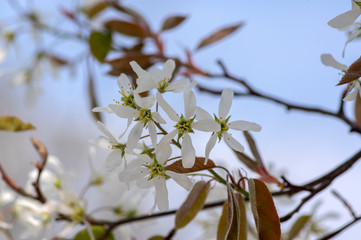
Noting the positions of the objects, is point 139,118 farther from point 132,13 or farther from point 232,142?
point 132,13

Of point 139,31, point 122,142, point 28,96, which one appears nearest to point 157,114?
point 122,142

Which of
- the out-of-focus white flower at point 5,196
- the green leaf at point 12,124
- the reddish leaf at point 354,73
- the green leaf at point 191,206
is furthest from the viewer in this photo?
the out-of-focus white flower at point 5,196

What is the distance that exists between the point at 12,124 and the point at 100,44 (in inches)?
11.9

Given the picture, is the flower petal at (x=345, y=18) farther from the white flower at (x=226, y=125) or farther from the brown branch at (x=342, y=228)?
the brown branch at (x=342, y=228)

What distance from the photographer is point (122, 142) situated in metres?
0.57

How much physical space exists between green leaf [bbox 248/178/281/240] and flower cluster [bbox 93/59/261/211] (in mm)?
49

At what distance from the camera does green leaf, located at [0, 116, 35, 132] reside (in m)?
0.68

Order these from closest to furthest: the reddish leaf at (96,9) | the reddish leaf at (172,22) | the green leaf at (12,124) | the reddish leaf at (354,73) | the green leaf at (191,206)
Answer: the reddish leaf at (354,73) → the green leaf at (191,206) → the green leaf at (12,124) → the reddish leaf at (172,22) → the reddish leaf at (96,9)

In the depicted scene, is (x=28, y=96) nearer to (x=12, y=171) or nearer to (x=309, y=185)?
(x=309, y=185)

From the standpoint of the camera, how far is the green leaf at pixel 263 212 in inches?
17.7

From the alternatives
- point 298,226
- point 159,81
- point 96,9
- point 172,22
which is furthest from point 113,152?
point 96,9

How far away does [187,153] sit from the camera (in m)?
0.46

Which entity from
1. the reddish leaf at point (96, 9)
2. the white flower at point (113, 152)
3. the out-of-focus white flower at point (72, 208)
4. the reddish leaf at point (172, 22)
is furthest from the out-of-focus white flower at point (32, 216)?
the reddish leaf at point (96, 9)

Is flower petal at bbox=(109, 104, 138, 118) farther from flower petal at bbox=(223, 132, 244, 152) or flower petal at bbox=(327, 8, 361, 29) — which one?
flower petal at bbox=(327, 8, 361, 29)
